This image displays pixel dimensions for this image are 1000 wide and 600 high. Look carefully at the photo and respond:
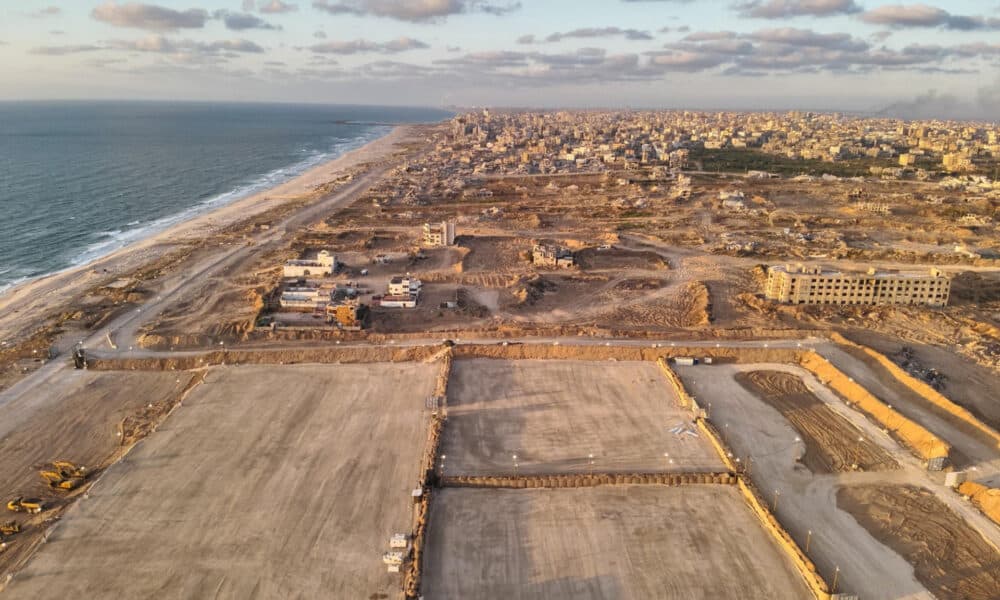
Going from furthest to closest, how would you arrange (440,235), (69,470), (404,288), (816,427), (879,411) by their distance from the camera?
(440,235)
(404,288)
(879,411)
(816,427)
(69,470)

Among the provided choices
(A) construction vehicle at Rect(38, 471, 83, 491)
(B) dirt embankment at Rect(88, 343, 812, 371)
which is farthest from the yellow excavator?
(B) dirt embankment at Rect(88, 343, 812, 371)

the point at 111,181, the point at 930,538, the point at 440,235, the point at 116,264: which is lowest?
the point at 930,538

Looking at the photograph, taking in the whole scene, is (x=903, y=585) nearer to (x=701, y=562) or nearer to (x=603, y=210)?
(x=701, y=562)

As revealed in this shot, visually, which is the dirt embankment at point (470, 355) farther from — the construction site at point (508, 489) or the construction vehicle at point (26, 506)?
the construction vehicle at point (26, 506)

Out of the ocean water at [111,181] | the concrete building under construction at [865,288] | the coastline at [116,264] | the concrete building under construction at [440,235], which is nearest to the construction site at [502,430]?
the concrete building under construction at [865,288]

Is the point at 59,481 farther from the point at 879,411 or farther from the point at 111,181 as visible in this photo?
the point at 111,181

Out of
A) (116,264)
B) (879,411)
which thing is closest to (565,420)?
(879,411)

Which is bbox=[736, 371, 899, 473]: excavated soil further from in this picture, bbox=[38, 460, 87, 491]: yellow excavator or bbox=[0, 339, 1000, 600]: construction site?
bbox=[38, 460, 87, 491]: yellow excavator
